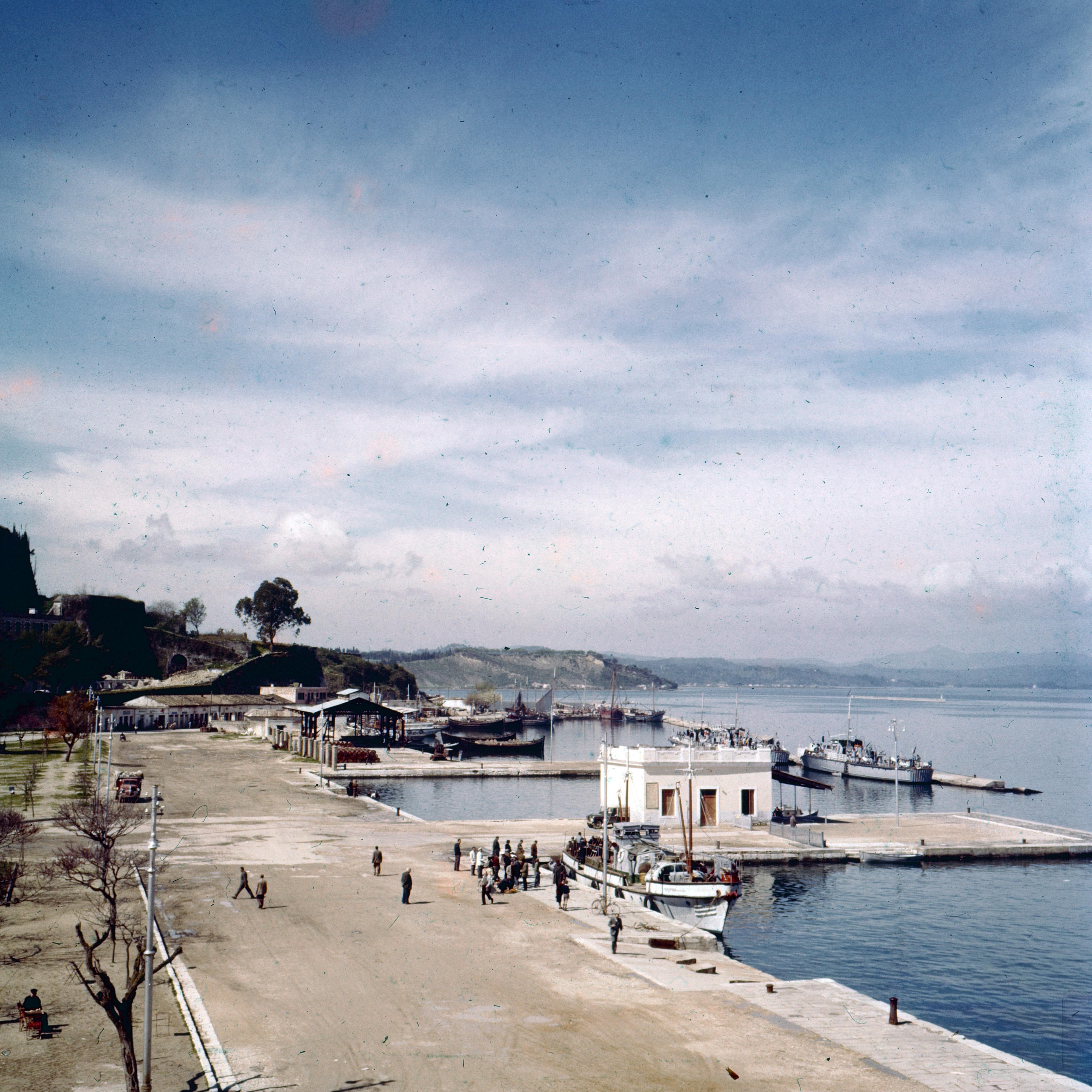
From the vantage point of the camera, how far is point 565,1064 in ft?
66.5

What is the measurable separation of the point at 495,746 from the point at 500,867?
103 m

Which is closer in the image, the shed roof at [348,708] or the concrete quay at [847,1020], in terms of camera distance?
the concrete quay at [847,1020]

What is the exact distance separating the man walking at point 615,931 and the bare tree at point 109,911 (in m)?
12.1

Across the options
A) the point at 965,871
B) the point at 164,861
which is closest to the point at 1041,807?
the point at 965,871

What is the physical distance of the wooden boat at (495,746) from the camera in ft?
456

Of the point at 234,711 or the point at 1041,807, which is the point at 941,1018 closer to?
the point at 1041,807

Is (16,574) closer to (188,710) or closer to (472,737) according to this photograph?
(188,710)

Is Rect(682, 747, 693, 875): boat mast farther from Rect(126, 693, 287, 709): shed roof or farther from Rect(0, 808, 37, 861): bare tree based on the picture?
Rect(126, 693, 287, 709): shed roof

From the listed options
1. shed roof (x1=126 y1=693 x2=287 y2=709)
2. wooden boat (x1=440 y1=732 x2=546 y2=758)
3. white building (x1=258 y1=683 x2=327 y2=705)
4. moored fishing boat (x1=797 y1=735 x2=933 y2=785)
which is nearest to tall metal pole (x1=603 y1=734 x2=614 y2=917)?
moored fishing boat (x1=797 y1=735 x2=933 y2=785)

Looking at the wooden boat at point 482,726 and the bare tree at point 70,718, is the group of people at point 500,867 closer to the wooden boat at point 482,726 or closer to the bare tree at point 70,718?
the bare tree at point 70,718

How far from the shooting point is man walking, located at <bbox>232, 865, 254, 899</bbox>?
3484 cm

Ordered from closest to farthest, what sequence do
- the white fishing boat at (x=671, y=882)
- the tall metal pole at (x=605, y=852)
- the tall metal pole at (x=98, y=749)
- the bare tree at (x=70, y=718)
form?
1. the tall metal pole at (x=605, y=852)
2. the white fishing boat at (x=671, y=882)
3. the tall metal pole at (x=98, y=749)
4. the bare tree at (x=70, y=718)

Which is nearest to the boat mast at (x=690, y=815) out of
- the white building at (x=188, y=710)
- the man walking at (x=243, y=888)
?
the man walking at (x=243, y=888)

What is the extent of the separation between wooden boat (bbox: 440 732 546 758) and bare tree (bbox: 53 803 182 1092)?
93160mm
